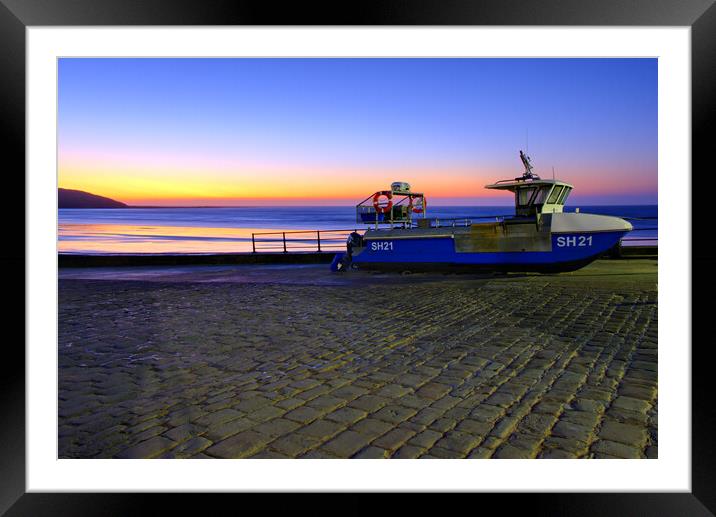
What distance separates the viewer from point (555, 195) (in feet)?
38.6

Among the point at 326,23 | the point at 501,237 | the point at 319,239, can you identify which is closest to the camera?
the point at 326,23

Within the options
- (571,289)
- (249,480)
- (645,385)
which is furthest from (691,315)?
(571,289)

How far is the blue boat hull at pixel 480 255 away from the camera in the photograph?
10781 millimetres

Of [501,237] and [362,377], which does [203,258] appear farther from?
[362,377]

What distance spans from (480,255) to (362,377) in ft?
26.9

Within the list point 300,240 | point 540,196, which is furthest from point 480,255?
point 300,240

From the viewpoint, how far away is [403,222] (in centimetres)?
1345

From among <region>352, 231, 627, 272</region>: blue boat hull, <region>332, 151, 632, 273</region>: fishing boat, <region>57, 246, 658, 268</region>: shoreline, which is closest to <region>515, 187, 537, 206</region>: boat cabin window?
<region>332, 151, 632, 273</region>: fishing boat

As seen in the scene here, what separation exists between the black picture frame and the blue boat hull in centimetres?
935

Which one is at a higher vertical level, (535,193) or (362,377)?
(535,193)

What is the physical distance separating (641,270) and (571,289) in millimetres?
4091

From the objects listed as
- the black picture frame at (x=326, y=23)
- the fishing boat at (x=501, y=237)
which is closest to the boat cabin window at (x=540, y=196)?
the fishing boat at (x=501, y=237)

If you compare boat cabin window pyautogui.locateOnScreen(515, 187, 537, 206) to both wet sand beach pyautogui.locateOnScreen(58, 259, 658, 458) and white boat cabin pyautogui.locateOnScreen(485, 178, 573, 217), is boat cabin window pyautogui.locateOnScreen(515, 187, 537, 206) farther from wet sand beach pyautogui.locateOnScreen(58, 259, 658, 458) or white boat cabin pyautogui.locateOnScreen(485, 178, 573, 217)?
wet sand beach pyautogui.locateOnScreen(58, 259, 658, 458)

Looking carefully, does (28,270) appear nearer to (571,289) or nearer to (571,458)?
(571,458)
